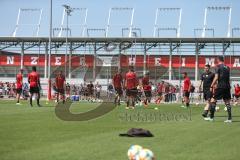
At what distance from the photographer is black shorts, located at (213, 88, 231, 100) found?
17.5m

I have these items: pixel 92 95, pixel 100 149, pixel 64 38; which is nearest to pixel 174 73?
pixel 64 38

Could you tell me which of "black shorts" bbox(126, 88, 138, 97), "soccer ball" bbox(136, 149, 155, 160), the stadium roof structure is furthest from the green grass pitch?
the stadium roof structure

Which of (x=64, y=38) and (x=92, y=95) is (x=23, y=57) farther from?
(x=92, y=95)

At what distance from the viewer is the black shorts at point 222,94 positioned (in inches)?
688

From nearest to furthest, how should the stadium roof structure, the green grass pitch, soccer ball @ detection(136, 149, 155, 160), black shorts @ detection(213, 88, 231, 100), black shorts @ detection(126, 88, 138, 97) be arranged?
soccer ball @ detection(136, 149, 155, 160)
the green grass pitch
black shorts @ detection(213, 88, 231, 100)
black shorts @ detection(126, 88, 138, 97)
the stadium roof structure

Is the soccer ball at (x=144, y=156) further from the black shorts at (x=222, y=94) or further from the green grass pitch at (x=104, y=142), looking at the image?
the black shorts at (x=222, y=94)

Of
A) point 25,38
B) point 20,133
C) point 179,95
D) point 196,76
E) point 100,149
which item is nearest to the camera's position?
point 100,149

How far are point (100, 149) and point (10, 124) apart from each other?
5811 millimetres

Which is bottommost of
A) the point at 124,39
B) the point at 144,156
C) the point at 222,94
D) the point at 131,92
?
the point at 144,156

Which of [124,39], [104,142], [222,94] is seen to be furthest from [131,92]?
[124,39]

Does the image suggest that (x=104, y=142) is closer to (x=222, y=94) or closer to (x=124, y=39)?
(x=222, y=94)

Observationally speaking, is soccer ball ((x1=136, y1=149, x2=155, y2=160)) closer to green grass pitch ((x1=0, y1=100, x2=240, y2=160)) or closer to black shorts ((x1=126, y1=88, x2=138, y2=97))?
green grass pitch ((x1=0, y1=100, x2=240, y2=160))

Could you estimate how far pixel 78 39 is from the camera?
68312 mm

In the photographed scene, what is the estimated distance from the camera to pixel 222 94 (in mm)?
17531
